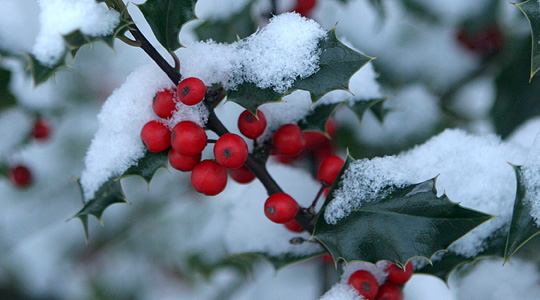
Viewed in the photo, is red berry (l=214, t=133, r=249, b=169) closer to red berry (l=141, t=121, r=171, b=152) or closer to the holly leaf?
red berry (l=141, t=121, r=171, b=152)

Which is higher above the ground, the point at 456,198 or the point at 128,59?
the point at 456,198

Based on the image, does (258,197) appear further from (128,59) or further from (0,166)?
(128,59)

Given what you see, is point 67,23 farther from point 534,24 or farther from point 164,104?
point 534,24

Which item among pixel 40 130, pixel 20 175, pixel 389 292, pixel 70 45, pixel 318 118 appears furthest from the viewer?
pixel 20 175

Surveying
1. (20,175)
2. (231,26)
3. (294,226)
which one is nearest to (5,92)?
(20,175)

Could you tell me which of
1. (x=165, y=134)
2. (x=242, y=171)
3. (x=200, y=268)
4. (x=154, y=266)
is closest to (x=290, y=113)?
(x=242, y=171)

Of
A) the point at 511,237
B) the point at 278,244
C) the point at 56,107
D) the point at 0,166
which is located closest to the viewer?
the point at 511,237
